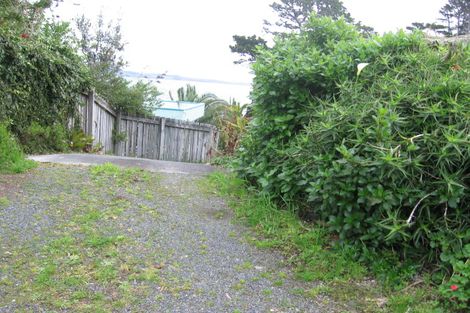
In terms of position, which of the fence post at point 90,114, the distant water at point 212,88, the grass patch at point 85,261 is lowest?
the grass patch at point 85,261

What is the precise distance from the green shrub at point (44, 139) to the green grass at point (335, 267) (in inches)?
197

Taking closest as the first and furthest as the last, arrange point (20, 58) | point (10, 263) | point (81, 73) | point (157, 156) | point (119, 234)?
point (10, 263)
point (119, 234)
point (20, 58)
point (81, 73)
point (157, 156)

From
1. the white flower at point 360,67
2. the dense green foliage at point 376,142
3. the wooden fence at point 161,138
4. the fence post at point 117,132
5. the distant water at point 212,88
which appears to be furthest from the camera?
the distant water at point 212,88

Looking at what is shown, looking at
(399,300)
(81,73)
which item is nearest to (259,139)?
(399,300)

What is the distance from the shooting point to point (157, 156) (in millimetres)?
13000

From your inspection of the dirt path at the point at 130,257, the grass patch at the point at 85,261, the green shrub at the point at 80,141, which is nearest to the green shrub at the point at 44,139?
the green shrub at the point at 80,141

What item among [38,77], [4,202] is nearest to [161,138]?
[38,77]

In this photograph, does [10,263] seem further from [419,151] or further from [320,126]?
[419,151]

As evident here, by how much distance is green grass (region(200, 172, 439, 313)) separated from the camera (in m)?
3.00

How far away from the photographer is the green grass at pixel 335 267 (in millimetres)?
3002

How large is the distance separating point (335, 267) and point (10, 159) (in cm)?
452

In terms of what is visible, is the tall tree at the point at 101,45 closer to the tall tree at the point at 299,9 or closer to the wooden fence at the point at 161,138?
the wooden fence at the point at 161,138

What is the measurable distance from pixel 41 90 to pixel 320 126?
6114 millimetres

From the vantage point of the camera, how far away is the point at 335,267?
11.3 ft
